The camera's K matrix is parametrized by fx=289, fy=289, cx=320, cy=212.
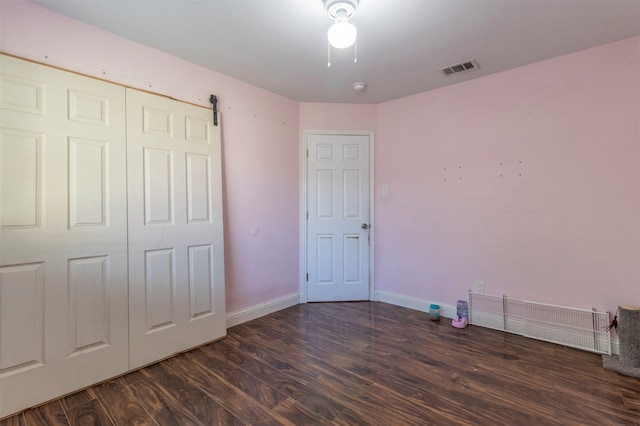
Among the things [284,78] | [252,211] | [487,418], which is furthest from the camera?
[252,211]

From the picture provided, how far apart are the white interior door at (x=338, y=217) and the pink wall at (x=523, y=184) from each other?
280 mm

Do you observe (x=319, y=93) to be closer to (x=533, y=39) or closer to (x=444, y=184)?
(x=444, y=184)

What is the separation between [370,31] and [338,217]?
2.08 meters

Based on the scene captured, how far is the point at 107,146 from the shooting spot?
80.7 inches

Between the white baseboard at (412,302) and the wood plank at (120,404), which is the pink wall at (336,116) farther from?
the wood plank at (120,404)

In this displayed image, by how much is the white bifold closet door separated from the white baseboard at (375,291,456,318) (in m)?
2.02

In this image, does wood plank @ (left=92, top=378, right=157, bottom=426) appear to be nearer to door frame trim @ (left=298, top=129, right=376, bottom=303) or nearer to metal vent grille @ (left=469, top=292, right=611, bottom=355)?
door frame trim @ (left=298, top=129, right=376, bottom=303)

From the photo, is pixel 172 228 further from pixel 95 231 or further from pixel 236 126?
pixel 236 126

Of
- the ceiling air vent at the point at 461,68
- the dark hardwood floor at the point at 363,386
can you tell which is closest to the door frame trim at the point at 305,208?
the dark hardwood floor at the point at 363,386

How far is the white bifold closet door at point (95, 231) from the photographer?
67.7 inches

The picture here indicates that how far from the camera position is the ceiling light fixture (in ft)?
5.65

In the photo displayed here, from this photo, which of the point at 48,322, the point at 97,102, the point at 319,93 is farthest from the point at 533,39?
the point at 48,322

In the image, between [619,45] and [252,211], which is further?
[252,211]

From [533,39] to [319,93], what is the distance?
6.49ft
